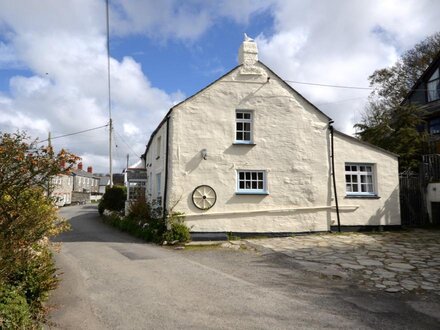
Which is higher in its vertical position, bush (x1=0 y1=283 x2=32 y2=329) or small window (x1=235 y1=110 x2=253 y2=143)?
small window (x1=235 y1=110 x2=253 y2=143)

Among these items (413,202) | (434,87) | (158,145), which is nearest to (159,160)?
(158,145)

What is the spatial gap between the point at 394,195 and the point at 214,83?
30.8 ft

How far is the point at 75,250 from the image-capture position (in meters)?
12.3

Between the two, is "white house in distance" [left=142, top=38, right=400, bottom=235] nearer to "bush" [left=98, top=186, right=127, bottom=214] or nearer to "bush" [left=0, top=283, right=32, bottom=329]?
"bush" [left=0, top=283, right=32, bottom=329]

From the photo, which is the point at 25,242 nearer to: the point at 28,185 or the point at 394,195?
the point at 28,185

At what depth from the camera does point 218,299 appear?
21.8 feet

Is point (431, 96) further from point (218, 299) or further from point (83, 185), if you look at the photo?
point (83, 185)

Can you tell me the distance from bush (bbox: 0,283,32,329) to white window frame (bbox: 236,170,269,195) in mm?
10420

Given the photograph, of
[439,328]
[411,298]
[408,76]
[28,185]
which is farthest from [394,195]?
[408,76]

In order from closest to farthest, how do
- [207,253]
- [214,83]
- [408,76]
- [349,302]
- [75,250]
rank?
[349,302]
[207,253]
[75,250]
[214,83]
[408,76]

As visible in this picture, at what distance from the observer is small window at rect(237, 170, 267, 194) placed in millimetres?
14961

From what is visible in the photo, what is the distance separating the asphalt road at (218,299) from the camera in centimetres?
554

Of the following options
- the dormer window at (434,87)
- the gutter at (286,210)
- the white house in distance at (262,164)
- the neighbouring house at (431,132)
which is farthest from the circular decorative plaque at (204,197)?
the dormer window at (434,87)

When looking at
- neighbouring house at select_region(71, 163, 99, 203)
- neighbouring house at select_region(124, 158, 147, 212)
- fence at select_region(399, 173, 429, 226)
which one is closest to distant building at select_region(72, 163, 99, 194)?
neighbouring house at select_region(71, 163, 99, 203)
